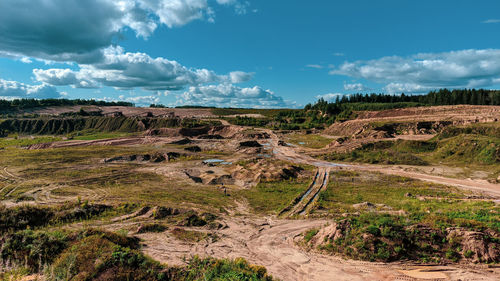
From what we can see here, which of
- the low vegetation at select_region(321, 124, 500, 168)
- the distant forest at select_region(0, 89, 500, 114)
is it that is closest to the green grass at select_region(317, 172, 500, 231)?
the low vegetation at select_region(321, 124, 500, 168)

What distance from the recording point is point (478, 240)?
44.0 feet

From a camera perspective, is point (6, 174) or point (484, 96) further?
point (484, 96)

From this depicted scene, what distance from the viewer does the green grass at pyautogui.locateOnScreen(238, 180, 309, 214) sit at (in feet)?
80.2

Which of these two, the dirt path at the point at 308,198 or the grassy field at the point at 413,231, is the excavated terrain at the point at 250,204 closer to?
the dirt path at the point at 308,198

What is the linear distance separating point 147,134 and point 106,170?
4685 centimetres

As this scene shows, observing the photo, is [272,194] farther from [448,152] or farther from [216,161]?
[448,152]

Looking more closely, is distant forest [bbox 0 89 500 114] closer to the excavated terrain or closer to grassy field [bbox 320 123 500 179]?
the excavated terrain

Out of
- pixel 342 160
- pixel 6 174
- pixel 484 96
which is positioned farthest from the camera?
pixel 484 96

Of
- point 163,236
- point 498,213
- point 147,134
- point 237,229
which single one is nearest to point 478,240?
point 498,213

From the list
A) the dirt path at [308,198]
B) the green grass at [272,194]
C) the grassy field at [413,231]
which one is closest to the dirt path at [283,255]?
the grassy field at [413,231]

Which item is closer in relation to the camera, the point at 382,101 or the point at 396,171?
the point at 396,171

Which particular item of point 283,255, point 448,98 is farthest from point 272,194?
point 448,98

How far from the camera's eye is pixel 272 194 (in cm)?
2859

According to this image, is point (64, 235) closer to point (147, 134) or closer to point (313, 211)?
point (313, 211)
